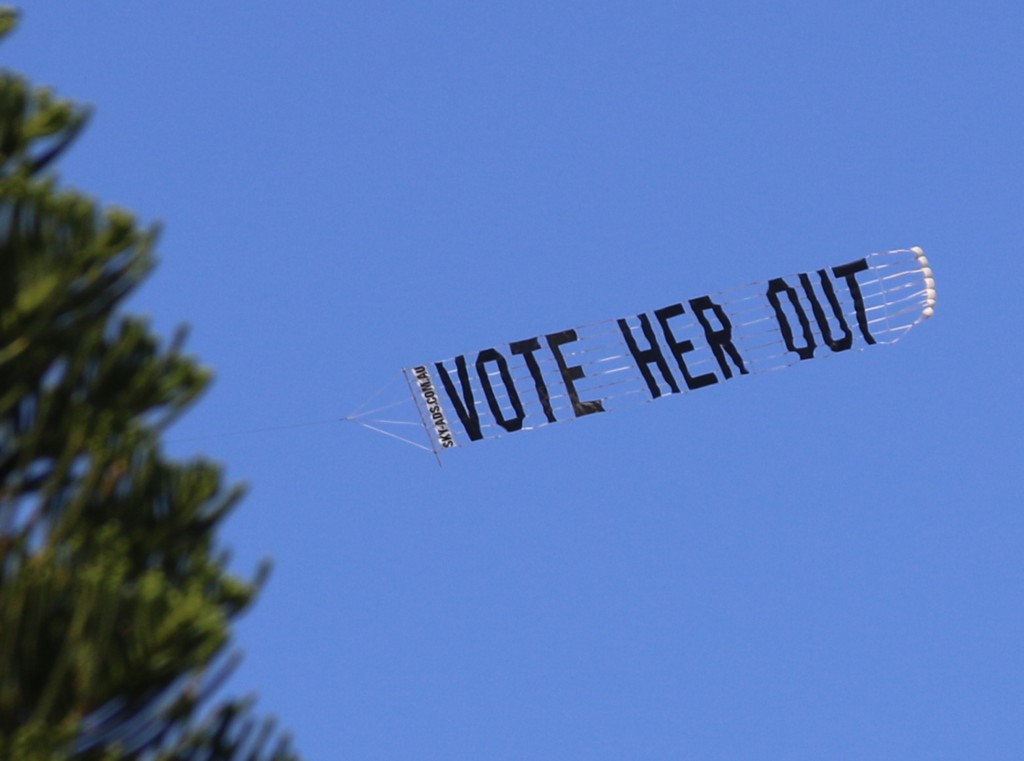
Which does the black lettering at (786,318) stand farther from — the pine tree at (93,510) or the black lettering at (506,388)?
the pine tree at (93,510)

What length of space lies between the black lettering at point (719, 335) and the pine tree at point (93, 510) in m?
12.6

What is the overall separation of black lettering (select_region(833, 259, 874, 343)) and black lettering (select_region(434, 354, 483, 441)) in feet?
18.2

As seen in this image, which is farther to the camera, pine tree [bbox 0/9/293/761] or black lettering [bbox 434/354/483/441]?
black lettering [bbox 434/354/483/441]

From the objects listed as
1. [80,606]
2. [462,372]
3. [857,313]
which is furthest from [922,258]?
[80,606]

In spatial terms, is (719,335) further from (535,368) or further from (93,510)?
(93,510)

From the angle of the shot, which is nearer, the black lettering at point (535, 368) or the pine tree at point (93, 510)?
the pine tree at point (93, 510)

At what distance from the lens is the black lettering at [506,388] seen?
Answer: 26938 millimetres

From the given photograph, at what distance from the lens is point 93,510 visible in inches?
571

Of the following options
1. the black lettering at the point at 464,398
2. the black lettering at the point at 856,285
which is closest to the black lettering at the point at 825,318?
the black lettering at the point at 856,285

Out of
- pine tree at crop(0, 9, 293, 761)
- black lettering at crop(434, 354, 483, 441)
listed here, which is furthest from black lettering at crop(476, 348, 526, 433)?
pine tree at crop(0, 9, 293, 761)

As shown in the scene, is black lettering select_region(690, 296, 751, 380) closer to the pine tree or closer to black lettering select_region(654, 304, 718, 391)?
black lettering select_region(654, 304, 718, 391)

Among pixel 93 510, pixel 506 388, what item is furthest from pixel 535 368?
pixel 93 510

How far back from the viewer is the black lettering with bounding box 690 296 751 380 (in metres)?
27.0

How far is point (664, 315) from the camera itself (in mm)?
27312
